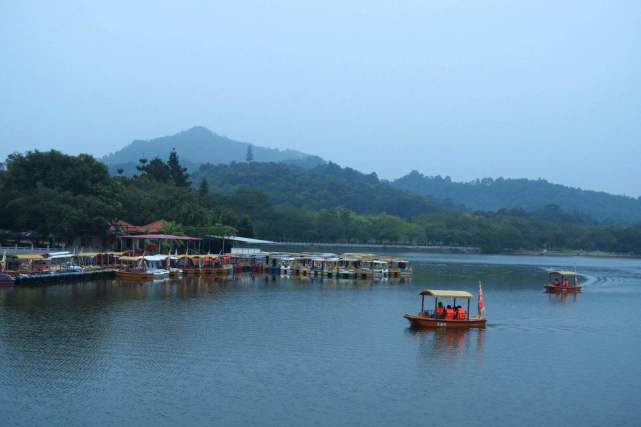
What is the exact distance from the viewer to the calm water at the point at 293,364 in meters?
23.1

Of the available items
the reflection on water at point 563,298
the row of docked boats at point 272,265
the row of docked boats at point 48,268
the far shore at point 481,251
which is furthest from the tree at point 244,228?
the far shore at point 481,251

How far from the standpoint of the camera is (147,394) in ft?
78.8

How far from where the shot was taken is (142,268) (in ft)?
209

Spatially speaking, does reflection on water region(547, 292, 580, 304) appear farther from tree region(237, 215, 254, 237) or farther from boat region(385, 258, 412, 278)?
tree region(237, 215, 254, 237)

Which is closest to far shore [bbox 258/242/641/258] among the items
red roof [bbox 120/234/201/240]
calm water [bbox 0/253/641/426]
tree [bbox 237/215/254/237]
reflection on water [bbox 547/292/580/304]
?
tree [bbox 237/215/254/237]

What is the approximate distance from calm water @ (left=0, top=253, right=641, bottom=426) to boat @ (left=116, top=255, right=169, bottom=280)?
10935 millimetres

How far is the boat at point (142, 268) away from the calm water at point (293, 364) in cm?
1094

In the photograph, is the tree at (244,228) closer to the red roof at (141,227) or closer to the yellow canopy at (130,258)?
the red roof at (141,227)

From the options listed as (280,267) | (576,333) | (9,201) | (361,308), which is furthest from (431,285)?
(9,201)

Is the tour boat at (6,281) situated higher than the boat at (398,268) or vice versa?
the boat at (398,268)

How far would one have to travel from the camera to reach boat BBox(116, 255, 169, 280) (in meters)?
61.0

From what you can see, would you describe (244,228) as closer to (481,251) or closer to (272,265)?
(272,265)

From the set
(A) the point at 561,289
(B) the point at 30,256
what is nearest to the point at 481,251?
(A) the point at 561,289

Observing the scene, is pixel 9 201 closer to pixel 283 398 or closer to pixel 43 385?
pixel 43 385
